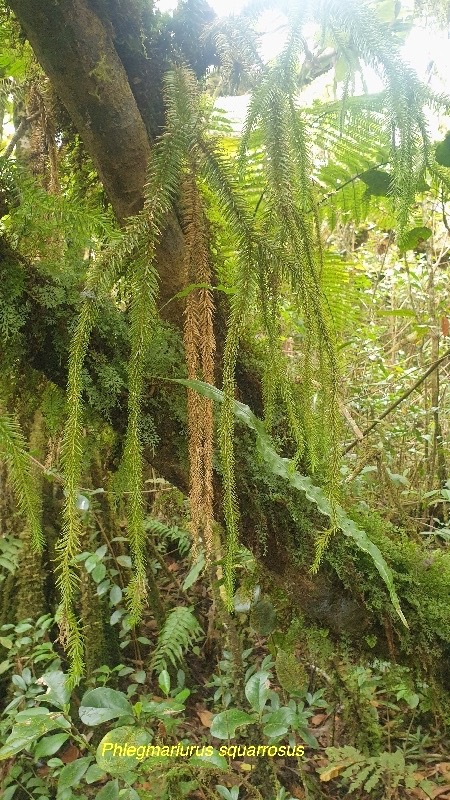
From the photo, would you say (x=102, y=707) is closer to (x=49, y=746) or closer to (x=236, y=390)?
(x=49, y=746)

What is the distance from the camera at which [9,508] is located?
3.17 meters

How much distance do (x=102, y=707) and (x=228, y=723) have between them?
15.8 inches

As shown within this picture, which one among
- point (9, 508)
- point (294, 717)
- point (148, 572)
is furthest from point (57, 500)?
point (294, 717)

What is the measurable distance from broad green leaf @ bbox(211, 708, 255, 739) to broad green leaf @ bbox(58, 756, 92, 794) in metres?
0.44

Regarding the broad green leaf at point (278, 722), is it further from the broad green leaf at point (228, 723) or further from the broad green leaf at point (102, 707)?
the broad green leaf at point (102, 707)

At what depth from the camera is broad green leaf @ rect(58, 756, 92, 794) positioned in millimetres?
1670

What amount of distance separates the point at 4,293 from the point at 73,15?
23.4 inches

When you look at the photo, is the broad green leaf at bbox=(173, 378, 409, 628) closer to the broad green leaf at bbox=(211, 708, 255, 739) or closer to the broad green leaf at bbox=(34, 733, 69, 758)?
the broad green leaf at bbox=(211, 708, 255, 739)

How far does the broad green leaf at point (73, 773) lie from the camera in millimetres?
1670

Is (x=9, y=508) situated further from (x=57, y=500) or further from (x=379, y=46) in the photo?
(x=379, y=46)

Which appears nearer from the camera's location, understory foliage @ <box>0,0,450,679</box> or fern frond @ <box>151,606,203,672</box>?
understory foliage @ <box>0,0,450,679</box>

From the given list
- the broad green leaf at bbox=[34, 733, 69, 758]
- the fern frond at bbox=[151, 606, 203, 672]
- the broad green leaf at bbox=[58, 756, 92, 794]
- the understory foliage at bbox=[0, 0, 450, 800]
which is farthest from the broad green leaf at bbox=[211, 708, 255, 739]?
the fern frond at bbox=[151, 606, 203, 672]

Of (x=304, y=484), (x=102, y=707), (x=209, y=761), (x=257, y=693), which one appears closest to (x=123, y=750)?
(x=102, y=707)

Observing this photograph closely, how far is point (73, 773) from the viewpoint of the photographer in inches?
66.9
